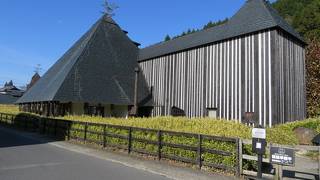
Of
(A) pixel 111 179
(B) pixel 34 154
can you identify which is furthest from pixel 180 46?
(A) pixel 111 179

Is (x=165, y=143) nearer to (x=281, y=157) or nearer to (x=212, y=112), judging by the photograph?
(x=281, y=157)

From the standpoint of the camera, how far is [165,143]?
568 inches

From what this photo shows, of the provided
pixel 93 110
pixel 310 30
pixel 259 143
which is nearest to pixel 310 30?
pixel 310 30

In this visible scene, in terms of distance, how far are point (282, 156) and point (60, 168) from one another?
6.73 m

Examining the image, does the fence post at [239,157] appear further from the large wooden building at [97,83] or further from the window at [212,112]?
the large wooden building at [97,83]

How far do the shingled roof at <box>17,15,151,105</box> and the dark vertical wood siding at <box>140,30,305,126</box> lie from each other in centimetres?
485

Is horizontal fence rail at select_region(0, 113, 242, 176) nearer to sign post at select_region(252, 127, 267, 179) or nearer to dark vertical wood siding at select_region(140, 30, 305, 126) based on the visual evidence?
sign post at select_region(252, 127, 267, 179)

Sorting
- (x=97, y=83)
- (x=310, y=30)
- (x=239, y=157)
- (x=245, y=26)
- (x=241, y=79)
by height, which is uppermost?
(x=310, y=30)

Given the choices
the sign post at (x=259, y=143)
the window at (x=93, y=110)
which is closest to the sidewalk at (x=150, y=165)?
the sign post at (x=259, y=143)

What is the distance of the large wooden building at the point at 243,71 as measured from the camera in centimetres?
2409

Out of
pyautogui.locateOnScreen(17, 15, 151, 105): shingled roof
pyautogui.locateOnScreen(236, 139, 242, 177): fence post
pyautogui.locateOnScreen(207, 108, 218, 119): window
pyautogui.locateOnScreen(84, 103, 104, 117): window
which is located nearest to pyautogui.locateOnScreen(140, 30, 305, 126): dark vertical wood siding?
pyautogui.locateOnScreen(207, 108, 218, 119): window

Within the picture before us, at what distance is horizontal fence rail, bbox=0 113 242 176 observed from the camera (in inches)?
473

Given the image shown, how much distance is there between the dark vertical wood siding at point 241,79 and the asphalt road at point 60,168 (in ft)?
41.3

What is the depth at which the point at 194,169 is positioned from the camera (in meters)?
12.7
